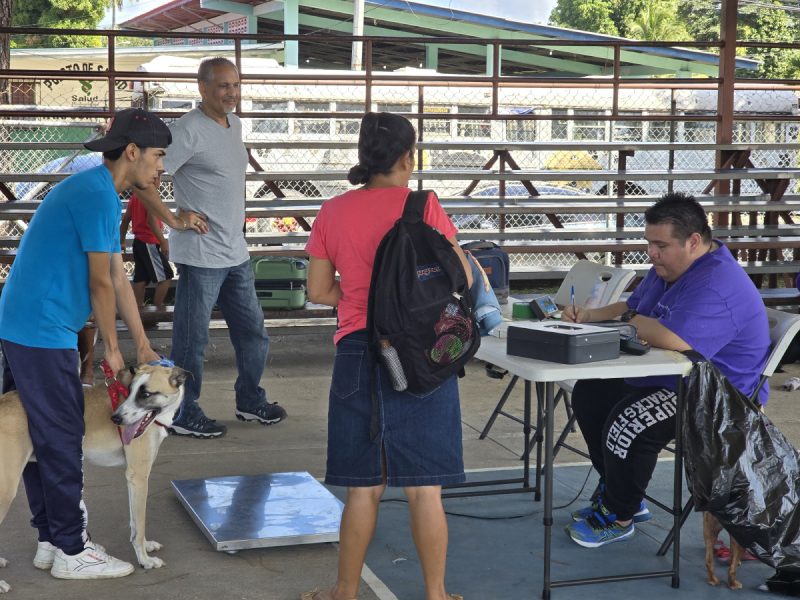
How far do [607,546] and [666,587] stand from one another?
0.43m

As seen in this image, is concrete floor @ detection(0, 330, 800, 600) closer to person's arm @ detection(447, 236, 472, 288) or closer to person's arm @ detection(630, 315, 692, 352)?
person's arm @ detection(630, 315, 692, 352)

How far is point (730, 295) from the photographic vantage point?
381 centimetres

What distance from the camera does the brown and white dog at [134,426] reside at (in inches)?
143

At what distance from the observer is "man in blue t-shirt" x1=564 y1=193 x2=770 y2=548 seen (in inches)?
149

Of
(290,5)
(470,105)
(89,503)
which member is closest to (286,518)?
(89,503)

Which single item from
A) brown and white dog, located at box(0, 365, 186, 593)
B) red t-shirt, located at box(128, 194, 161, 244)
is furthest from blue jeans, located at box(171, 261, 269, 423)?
red t-shirt, located at box(128, 194, 161, 244)

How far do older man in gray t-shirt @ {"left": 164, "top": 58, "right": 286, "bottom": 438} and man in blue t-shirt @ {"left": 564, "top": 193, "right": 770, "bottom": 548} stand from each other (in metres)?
2.36

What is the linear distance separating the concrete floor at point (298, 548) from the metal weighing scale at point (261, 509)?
0.07 metres

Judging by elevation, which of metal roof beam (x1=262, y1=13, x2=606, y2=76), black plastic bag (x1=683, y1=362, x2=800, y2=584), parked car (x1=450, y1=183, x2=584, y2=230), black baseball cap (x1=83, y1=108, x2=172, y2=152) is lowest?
black plastic bag (x1=683, y1=362, x2=800, y2=584)

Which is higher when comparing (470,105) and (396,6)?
(396,6)

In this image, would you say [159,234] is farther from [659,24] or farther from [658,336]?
[659,24]

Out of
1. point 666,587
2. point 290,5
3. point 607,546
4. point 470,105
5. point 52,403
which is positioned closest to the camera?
point 52,403

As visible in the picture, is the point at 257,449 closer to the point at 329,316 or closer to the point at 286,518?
the point at 286,518

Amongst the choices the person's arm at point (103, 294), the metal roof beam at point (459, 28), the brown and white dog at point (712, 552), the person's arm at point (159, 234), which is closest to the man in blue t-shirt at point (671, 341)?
the brown and white dog at point (712, 552)
